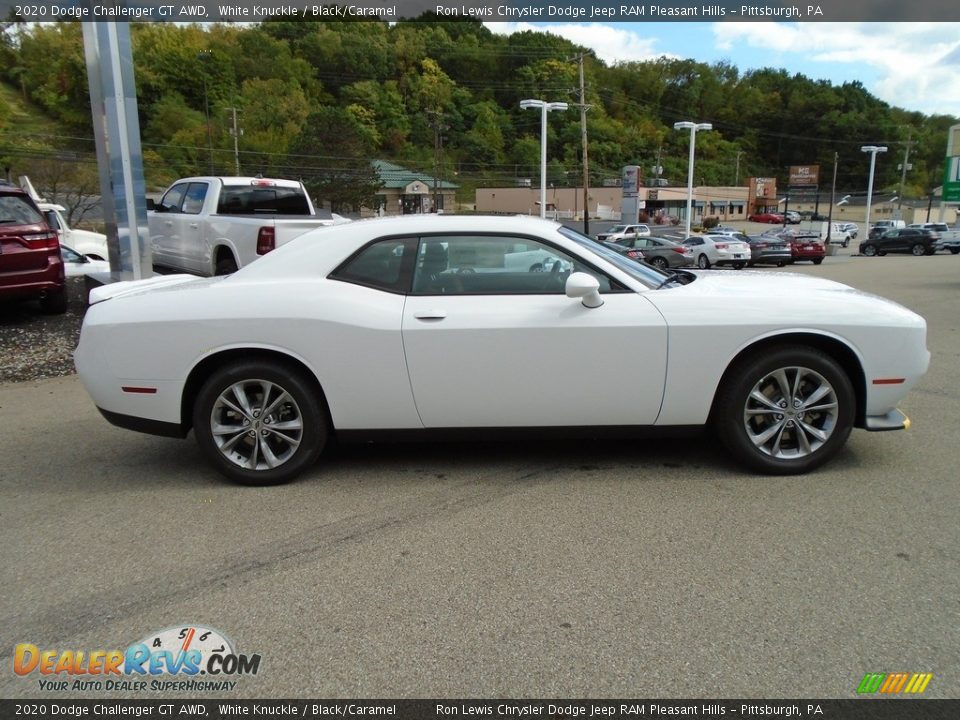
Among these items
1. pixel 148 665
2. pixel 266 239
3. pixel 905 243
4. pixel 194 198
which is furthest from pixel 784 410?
pixel 905 243

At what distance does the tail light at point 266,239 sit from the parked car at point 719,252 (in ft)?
79.0

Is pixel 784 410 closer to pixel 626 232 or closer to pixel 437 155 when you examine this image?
pixel 626 232

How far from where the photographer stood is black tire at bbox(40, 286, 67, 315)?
9375 mm

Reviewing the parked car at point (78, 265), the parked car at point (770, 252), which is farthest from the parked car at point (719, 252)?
the parked car at point (78, 265)

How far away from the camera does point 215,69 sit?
85.6m

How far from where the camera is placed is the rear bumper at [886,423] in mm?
4156

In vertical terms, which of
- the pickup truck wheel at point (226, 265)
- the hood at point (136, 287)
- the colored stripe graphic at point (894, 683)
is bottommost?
the colored stripe graphic at point (894, 683)

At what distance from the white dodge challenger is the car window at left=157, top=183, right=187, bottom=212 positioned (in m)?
7.65

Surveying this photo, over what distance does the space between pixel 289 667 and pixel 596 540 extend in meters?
1.56

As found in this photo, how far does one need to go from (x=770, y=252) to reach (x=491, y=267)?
101ft

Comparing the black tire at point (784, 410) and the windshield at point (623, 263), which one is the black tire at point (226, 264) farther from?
the black tire at point (784, 410)

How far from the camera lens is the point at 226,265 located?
32.3 ft

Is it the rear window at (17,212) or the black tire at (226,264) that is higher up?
the rear window at (17,212)

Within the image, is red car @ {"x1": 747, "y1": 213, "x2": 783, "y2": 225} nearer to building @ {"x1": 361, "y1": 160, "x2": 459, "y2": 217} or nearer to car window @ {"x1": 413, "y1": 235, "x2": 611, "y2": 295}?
building @ {"x1": 361, "y1": 160, "x2": 459, "y2": 217}
